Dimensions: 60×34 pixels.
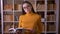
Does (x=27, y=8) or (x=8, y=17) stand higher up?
(x=27, y=8)

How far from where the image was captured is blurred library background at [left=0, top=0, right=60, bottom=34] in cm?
351

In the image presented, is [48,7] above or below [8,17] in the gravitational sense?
above

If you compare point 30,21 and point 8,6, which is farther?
point 8,6

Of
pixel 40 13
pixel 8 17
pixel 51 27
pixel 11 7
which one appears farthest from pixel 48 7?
pixel 8 17

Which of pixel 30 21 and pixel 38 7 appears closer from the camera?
pixel 30 21

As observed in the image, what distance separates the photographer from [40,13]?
140 inches

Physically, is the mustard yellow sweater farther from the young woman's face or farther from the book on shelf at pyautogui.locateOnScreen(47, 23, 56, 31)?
the book on shelf at pyautogui.locateOnScreen(47, 23, 56, 31)

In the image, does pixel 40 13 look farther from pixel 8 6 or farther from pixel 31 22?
pixel 31 22

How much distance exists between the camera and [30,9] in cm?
173

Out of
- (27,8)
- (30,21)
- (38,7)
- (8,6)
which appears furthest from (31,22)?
(8,6)

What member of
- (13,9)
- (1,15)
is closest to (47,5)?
(13,9)

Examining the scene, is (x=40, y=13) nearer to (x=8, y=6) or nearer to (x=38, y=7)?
(x=38, y=7)

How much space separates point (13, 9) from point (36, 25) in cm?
194

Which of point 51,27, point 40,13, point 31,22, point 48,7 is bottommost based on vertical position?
point 51,27
